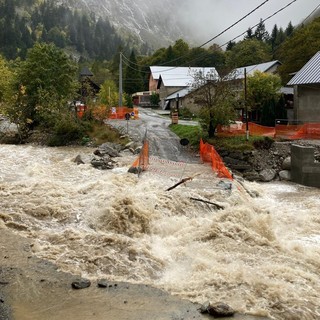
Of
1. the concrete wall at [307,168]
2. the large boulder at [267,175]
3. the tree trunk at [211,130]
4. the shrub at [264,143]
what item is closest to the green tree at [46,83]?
the tree trunk at [211,130]

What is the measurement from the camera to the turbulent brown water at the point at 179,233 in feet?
30.5

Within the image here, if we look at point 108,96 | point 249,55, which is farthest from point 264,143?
point 249,55

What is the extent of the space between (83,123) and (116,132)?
269 centimetres

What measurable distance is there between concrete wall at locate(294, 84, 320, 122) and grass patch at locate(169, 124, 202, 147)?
8759 millimetres

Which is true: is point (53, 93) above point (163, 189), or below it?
above

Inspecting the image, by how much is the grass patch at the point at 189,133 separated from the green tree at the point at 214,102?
935 mm

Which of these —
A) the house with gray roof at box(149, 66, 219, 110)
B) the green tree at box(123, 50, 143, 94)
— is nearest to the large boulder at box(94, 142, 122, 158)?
the house with gray roof at box(149, 66, 219, 110)

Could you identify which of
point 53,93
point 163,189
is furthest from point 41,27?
point 163,189

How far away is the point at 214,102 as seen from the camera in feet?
90.1

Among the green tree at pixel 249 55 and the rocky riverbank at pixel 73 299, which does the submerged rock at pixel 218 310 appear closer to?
the rocky riverbank at pixel 73 299

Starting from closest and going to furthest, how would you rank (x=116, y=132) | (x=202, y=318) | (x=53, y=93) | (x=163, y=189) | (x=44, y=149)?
(x=202, y=318) < (x=163, y=189) < (x=44, y=149) < (x=116, y=132) < (x=53, y=93)

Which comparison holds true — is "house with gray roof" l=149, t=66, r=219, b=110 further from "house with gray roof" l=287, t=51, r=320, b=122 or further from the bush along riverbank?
the bush along riverbank

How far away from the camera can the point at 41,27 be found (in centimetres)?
19750

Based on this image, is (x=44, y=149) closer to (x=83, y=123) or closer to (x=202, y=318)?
(x=83, y=123)
